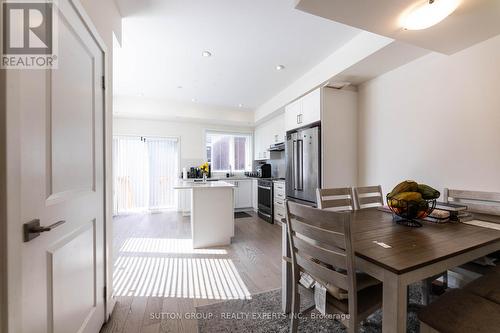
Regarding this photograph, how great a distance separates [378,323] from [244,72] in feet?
10.9

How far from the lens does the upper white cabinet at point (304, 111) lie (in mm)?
2984

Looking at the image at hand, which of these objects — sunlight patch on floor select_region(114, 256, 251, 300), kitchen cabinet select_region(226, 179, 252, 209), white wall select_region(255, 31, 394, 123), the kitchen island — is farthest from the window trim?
sunlight patch on floor select_region(114, 256, 251, 300)

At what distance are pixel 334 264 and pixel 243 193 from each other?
14.9ft

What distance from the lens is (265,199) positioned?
4.64m

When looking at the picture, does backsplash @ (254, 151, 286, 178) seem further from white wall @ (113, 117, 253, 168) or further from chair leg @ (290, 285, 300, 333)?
chair leg @ (290, 285, 300, 333)

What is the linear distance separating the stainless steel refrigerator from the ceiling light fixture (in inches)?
60.9

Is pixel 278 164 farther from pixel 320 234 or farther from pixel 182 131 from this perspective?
pixel 320 234

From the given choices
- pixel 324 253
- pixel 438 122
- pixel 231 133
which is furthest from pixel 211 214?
pixel 231 133

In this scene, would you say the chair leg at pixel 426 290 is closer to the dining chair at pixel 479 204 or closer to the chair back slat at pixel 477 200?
the dining chair at pixel 479 204

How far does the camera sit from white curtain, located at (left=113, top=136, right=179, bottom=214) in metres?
4.88

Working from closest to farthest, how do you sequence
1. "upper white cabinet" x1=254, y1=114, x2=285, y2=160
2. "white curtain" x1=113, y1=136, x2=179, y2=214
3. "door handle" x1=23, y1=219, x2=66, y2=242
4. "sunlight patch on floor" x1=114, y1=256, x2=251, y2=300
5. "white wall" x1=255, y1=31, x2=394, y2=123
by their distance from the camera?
1. "door handle" x1=23, y1=219, x2=66, y2=242
2. "sunlight patch on floor" x1=114, y1=256, x2=251, y2=300
3. "white wall" x1=255, y1=31, x2=394, y2=123
4. "upper white cabinet" x1=254, y1=114, x2=285, y2=160
5. "white curtain" x1=113, y1=136, x2=179, y2=214

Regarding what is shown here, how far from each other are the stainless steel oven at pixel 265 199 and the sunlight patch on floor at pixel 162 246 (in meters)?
1.72

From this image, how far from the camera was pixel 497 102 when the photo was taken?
1.75 m

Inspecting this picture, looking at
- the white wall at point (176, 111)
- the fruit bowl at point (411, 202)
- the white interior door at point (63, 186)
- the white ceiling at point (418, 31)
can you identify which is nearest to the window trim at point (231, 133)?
the white wall at point (176, 111)
